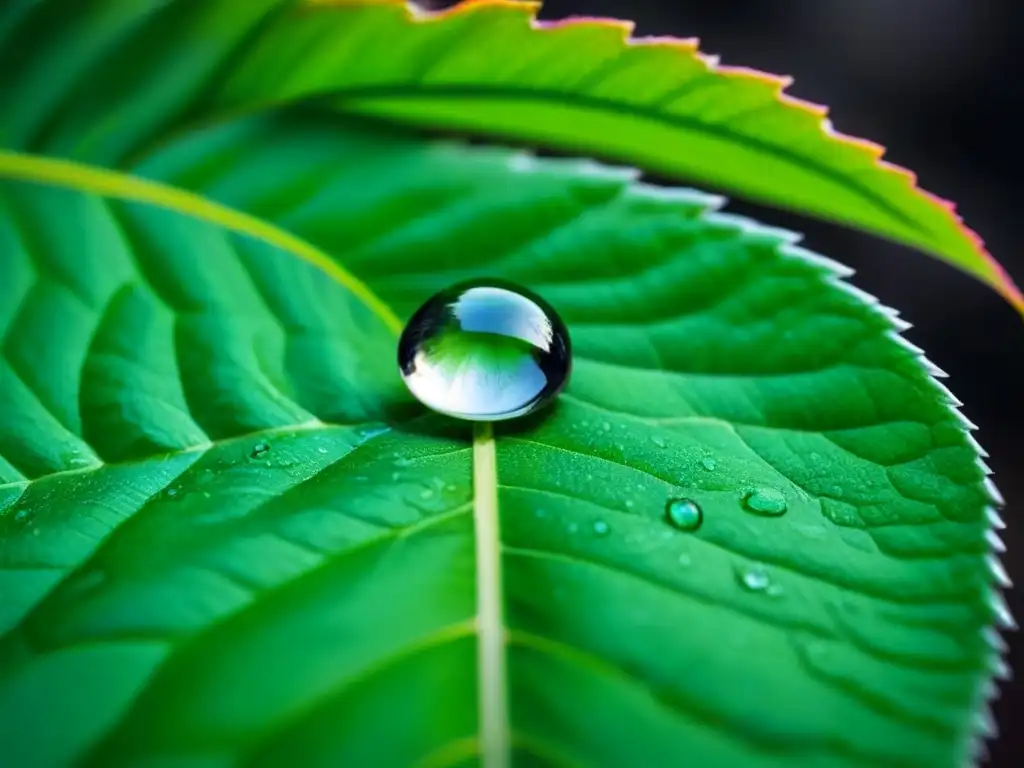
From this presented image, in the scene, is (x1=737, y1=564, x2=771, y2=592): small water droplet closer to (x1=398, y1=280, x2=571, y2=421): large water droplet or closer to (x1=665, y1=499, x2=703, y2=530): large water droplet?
(x1=665, y1=499, x2=703, y2=530): large water droplet

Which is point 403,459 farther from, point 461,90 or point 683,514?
point 461,90

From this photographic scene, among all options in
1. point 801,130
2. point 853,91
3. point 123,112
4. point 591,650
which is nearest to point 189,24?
point 123,112

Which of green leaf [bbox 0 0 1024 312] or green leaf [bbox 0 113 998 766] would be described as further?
green leaf [bbox 0 0 1024 312]

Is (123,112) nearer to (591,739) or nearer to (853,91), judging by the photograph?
(591,739)

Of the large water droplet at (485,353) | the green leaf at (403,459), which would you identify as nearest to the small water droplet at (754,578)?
the green leaf at (403,459)

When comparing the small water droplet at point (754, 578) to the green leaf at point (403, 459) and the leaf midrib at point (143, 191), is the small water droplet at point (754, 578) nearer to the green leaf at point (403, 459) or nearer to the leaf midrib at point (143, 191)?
the green leaf at point (403, 459)

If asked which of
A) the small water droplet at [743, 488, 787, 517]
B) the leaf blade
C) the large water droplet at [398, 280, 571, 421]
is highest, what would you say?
the leaf blade

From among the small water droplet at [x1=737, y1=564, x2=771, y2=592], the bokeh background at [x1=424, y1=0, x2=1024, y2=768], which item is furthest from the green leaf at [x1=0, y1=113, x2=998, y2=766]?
the bokeh background at [x1=424, y1=0, x2=1024, y2=768]
